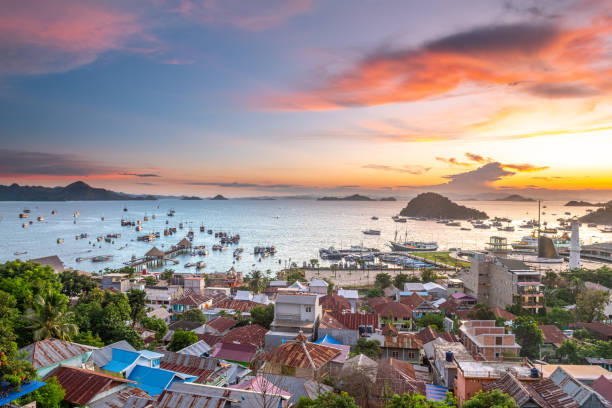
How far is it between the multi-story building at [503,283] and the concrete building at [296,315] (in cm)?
1574

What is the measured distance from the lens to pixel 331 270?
171ft

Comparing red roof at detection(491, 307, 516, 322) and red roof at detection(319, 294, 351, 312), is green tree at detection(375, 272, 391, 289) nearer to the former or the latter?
red roof at detection(319, 294, 351, 312)

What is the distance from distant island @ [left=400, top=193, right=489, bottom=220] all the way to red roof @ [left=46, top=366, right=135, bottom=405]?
175 m

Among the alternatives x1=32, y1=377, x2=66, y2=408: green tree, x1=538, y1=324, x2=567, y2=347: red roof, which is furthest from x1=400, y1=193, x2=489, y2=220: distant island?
x1=32, y1=377, x2=66, y2=408: green tree

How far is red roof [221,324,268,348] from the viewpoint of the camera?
17.8 m

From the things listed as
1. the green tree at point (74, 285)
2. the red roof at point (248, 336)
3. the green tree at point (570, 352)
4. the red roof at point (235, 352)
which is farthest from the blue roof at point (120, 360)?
the green tree at point (570, 352)

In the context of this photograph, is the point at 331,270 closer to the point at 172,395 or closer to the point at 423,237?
the point at 172,395

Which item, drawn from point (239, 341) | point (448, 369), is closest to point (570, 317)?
point (448, 369)

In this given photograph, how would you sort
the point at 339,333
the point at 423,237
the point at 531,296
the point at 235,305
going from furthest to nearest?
1. the point at 423,237
2. the point at 235,305
3. the point at 531,296
4. the point at 339,333

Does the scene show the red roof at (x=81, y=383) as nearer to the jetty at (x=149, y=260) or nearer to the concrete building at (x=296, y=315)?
the concrete building at (x=296, y=315)

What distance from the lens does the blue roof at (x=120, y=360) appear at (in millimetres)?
11516

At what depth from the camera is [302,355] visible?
1310cm

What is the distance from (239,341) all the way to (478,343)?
10311mm

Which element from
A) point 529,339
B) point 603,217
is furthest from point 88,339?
point 603,217
